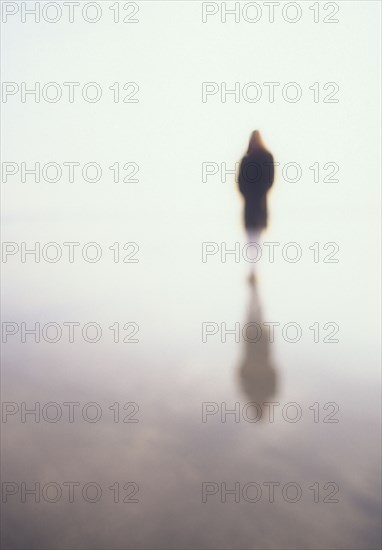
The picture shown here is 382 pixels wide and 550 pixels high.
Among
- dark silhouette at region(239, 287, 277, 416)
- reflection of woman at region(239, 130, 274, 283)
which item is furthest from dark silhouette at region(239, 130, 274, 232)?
dark silhouette at region(239, 287, 277, 416)

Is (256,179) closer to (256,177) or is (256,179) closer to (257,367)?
(256,177)

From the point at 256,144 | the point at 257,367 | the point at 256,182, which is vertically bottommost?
the point at 257,367

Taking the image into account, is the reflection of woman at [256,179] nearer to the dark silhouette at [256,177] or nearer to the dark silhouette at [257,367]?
the dark silhouette at [256,177]

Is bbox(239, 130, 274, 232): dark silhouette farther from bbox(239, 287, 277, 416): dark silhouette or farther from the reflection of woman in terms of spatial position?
bbox(239, 287, 277, 416): dark silhouette

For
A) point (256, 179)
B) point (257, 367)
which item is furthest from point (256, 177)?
point (257, 367)

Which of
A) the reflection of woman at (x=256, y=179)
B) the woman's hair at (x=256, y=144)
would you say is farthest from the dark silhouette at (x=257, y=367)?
the woman's hair at (x=256, y=144)

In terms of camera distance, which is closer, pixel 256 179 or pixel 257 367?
pixel 257 367
